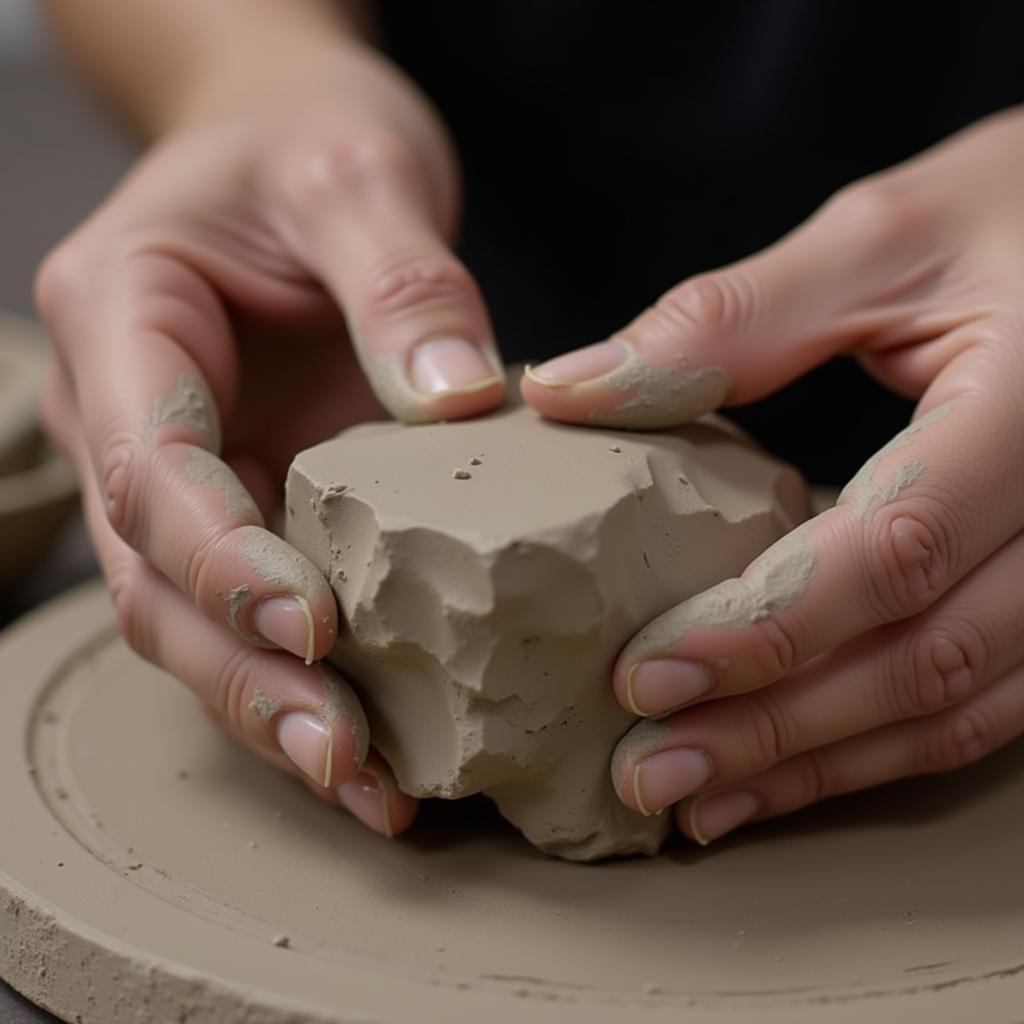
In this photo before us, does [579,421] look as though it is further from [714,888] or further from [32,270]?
[32,270]

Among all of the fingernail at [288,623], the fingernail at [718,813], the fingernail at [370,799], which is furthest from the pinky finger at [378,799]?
the fingernail at [718,813]

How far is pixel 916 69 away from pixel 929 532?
92 cm

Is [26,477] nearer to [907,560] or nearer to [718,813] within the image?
[718,813]

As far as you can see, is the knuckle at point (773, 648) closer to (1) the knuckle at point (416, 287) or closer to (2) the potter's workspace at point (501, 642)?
(2) the potter's workspace at point (501, 642)

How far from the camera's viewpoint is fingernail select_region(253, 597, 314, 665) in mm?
870

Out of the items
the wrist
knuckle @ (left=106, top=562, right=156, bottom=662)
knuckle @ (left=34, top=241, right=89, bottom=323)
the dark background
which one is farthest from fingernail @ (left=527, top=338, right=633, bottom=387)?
the dark background

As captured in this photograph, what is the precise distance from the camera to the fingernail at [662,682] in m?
0.86

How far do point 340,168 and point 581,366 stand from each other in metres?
0.39

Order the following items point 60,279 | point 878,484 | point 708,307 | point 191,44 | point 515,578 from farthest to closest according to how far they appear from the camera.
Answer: point 191,44, point 60,279, point 708,307, point 878,484, point 515,578

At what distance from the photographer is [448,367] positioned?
40.8 inches

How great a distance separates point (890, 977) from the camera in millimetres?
809

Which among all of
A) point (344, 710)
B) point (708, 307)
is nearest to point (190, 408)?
point (344, 710)

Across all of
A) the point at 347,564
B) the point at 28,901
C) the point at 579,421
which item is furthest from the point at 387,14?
the point at 28,901

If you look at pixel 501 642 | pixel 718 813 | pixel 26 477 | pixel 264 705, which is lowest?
pixel 26 477
